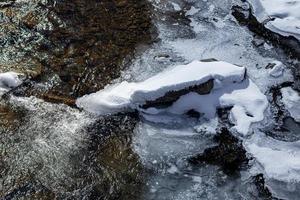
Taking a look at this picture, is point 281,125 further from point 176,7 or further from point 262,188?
point 176,7

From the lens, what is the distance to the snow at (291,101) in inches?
224

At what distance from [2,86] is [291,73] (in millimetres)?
4015

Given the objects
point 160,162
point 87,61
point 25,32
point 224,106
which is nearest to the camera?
point 160,162

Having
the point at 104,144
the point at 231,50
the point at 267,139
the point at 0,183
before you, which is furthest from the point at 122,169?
the point at 231,50

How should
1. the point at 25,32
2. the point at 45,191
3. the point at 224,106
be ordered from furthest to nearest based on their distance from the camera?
the point at 25,32 → the point at 224,106 → the point at 45,191

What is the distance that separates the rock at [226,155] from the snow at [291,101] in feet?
3.19

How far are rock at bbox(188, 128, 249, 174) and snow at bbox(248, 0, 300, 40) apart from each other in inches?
101

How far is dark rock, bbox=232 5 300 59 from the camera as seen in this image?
21.9 feet

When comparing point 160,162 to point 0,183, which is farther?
point 160,162

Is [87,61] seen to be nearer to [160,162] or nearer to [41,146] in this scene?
[41,146]

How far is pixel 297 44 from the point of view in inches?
266

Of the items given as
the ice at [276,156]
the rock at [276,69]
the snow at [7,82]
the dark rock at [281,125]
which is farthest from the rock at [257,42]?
the snow at [7,82]

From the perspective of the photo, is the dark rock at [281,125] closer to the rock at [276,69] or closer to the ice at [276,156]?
the ice at [276,156]

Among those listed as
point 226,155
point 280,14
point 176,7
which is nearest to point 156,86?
point 226,155
